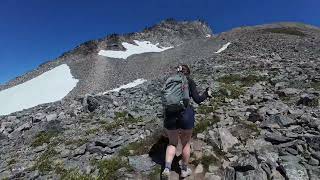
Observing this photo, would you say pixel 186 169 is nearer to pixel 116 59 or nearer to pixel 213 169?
pixel 213 169

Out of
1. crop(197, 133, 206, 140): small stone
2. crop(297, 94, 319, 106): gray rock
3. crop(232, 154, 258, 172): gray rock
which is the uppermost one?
crop(297, 94, 319, 106): gray rock

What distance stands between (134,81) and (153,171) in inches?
1569

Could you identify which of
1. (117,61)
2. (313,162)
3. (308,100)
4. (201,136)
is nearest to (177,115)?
(201,136)

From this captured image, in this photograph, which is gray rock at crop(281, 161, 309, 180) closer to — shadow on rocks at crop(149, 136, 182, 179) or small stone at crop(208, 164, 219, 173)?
small stone at crop(208, 164, 219, 173)

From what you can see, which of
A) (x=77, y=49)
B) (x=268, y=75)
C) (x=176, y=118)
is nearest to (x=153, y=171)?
(x=176, y=118)

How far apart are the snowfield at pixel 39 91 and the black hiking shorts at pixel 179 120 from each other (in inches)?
1579

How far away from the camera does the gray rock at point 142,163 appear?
1175 cm

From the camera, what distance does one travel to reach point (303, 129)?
13.0 meters

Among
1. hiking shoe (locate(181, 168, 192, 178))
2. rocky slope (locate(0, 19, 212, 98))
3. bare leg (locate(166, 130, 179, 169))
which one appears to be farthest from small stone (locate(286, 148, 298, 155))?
rocky slope (locate(0, 19, 212, 98))

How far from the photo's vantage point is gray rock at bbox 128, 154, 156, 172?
11.8m

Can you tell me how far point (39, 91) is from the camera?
56719 millimetres

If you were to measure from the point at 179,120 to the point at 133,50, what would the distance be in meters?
72.1

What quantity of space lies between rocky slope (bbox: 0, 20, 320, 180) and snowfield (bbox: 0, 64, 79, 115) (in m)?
27.5

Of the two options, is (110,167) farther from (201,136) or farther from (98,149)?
(201,136)
